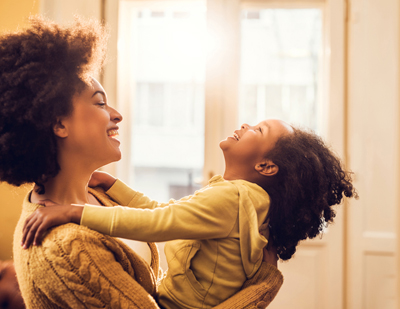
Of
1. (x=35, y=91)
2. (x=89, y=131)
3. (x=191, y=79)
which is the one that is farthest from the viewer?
(x=191, y=79)

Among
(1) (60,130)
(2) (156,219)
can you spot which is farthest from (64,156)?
(2) (156,219)

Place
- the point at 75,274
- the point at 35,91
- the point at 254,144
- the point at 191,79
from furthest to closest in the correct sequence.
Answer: the point at 191,79 < the point at 254,144 < the point at 35,91 < the point at 75,274

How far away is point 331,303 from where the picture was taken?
2.84 m

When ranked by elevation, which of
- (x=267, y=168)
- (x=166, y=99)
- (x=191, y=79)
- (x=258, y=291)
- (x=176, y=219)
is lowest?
(x=258, y=291)

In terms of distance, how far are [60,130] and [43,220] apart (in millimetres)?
259

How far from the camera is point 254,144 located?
1.32 meters

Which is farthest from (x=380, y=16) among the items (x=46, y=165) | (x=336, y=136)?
(x=46, y=165)

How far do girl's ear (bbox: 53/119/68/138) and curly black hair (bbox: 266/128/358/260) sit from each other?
24.8 inches

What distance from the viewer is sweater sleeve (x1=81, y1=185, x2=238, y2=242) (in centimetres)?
95

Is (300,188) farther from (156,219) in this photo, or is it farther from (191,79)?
(191,79)

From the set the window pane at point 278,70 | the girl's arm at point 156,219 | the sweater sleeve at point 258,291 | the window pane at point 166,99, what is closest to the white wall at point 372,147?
the window pane at point 278,70

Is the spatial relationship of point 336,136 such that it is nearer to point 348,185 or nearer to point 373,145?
point 373,145

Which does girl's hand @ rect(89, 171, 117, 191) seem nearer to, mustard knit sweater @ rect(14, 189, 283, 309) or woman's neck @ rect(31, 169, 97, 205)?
woman's neck @ rect(31, 169, 97, 205)

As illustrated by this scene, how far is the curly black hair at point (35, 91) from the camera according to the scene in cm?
98
